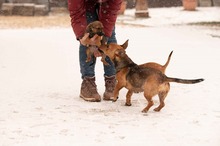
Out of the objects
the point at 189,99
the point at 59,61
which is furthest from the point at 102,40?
the point at 59,61

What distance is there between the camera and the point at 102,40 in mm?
4555

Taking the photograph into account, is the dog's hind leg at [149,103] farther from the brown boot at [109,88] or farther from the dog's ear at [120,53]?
the brown boot at [109,88]

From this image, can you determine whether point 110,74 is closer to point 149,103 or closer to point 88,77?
point 88,77

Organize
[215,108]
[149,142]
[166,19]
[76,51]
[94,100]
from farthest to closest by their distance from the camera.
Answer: [166,19], [76,51], [94,100], [215,108], [149,142]

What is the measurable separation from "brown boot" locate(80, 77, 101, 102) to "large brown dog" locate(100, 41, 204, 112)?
29 cm

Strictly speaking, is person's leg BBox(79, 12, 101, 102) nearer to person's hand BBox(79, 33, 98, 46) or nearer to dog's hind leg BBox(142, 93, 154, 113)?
person's hand BBox(79, 33, 98, 46)

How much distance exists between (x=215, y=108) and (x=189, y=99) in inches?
17.7

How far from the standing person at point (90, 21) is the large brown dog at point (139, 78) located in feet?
0.69

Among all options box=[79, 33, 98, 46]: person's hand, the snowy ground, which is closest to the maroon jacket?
box=[79, 33, 98, 46]: person's hand

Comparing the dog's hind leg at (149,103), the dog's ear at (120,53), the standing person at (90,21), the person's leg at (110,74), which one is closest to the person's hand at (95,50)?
the standing person at (90,21)

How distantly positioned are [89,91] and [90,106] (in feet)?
0.86

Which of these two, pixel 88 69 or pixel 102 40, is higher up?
pixel 102 40

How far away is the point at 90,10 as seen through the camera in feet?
16.0

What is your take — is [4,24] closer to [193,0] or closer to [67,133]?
[193,0]
